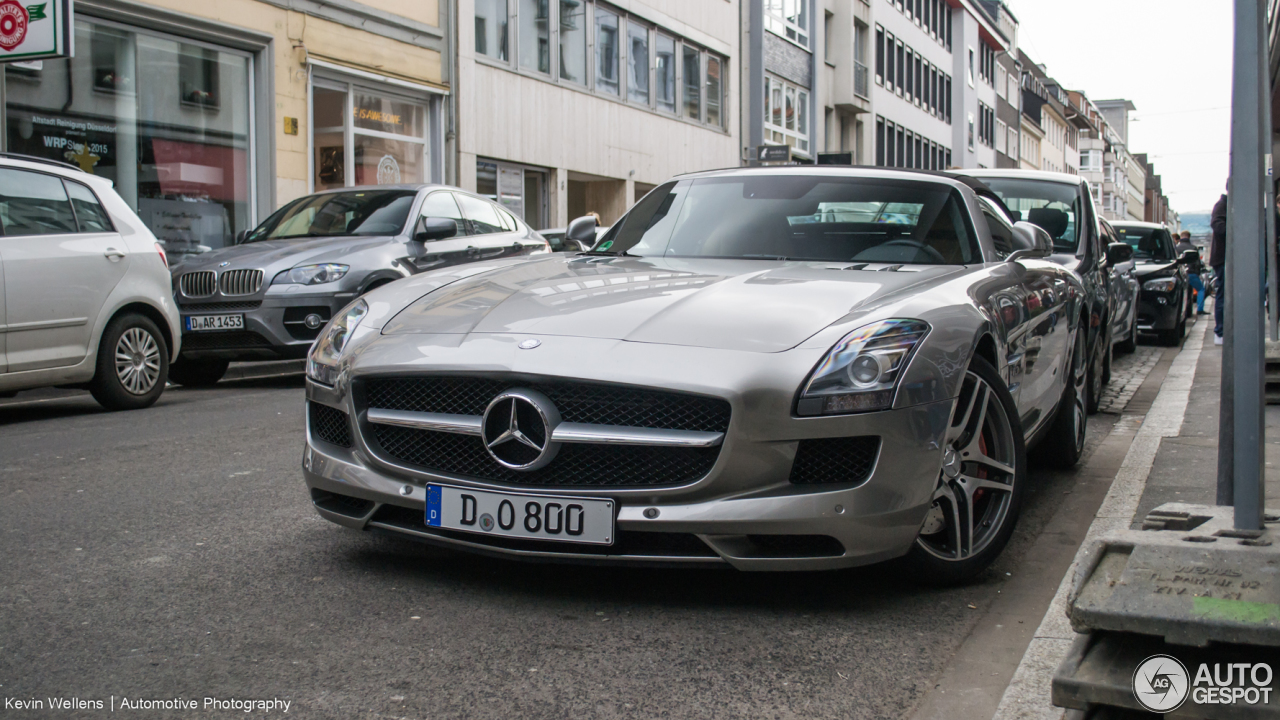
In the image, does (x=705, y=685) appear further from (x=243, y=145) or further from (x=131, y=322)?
(x=243, y=145)

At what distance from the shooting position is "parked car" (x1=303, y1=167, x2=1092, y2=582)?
3.24 meters

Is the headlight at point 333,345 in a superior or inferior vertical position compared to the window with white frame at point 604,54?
inferior

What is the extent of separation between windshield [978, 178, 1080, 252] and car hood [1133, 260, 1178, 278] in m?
6.83

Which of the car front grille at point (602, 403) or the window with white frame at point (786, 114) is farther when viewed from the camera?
the window with white frame at point (786, 114)

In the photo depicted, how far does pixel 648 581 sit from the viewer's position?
3.70 metres

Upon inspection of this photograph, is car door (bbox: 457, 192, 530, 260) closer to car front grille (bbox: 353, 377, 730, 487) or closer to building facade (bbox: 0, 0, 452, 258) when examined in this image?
building facade (bbox: 0, 0, 452, 258)

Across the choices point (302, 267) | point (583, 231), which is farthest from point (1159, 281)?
point (583, 231)

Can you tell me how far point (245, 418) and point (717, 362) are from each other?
496cm

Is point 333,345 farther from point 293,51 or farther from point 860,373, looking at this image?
point 293,51

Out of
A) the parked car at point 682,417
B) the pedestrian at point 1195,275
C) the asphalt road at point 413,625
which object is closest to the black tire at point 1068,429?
the asphalt road at point 413,625

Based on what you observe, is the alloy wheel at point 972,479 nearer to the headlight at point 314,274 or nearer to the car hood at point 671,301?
the car hood at point 671,301

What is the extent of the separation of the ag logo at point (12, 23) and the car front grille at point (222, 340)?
3628mm

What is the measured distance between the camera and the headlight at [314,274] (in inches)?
375

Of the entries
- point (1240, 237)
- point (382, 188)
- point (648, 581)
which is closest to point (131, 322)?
point (382, 188)
